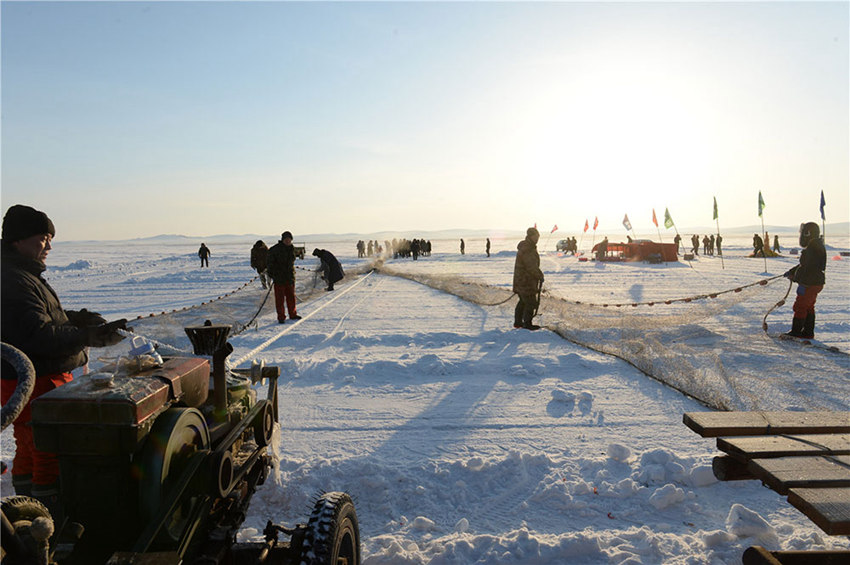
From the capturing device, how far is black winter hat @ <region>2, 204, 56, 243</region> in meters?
2.85

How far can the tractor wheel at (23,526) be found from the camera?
136cm

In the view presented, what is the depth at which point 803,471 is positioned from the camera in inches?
84.7

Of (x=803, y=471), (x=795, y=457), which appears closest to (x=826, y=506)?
(x=803, y=471)

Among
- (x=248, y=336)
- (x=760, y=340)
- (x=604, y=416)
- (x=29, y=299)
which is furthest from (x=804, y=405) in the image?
(x=248, y=336)

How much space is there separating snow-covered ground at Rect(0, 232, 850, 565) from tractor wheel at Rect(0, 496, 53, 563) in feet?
5.12

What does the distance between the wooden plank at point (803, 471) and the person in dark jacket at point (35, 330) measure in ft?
10.9

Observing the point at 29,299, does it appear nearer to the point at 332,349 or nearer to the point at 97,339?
the point at 97,339

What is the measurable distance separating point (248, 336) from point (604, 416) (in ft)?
22.3

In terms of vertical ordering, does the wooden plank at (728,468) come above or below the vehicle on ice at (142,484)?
below

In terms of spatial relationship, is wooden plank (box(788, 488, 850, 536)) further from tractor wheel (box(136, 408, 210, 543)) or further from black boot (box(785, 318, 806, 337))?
black boot (box(785, 318, 806, 337))

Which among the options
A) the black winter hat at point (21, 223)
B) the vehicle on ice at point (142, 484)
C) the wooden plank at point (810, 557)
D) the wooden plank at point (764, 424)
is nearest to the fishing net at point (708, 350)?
the wooden plank at point (764, 424)

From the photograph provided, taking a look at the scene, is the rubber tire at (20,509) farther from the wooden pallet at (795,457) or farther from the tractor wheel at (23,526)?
the wooden pallet at (795,457)

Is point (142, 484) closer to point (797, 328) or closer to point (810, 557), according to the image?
point (810, 557)

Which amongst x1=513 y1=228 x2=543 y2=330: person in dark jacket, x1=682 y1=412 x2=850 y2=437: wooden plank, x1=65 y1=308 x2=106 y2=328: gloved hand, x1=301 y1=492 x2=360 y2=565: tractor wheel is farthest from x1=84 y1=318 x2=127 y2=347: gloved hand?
x1=513 y1=228 x2=543 y2=330: person in dark jacket
